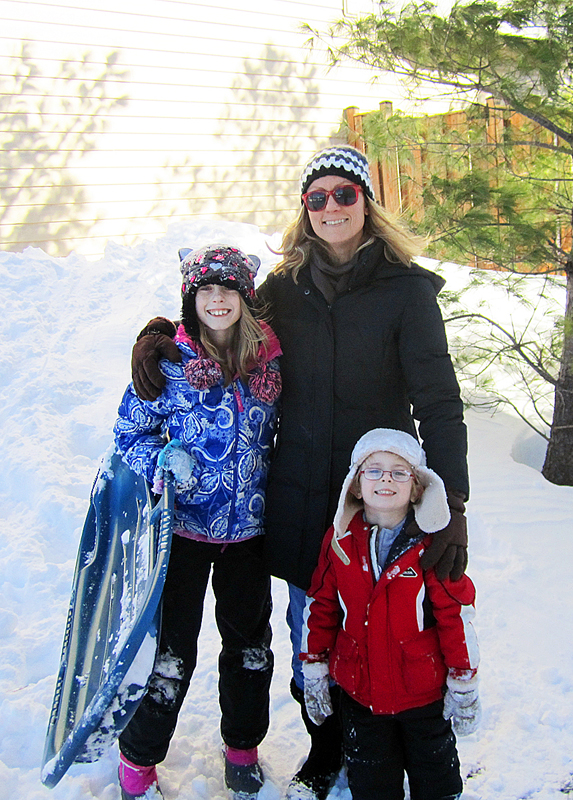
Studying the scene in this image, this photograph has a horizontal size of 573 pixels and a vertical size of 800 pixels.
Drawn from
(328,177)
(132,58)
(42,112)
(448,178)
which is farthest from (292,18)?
(328,177)

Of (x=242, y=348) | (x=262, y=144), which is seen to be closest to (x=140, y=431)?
(x=242, y=348)

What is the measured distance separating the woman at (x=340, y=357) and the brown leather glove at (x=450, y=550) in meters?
0.17

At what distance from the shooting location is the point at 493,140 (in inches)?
182

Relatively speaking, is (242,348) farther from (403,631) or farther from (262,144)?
(262,144)

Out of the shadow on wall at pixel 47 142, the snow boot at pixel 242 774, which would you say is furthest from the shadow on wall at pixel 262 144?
the snow boot at pixel 242 774

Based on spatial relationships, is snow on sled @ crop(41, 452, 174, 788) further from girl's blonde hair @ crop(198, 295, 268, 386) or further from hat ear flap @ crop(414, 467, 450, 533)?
hat ear flap @ crop(414, 467, 450, 533)

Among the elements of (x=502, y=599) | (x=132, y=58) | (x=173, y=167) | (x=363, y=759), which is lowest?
(x=502, y=599)

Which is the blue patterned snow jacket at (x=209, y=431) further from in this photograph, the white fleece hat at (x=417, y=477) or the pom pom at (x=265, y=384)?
the white fleece hat at (x=417, y=477)

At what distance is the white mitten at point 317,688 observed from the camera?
6.94ft

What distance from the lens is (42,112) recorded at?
7027 mm

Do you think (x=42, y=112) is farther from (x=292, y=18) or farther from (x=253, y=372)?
(x=253, y=372)

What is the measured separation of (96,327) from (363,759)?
4.92 metres

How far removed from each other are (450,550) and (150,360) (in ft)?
3.59

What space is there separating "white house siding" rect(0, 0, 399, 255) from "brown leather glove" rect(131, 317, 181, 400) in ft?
17.5
